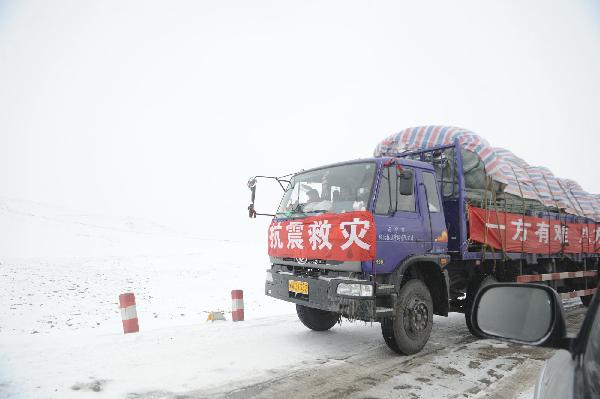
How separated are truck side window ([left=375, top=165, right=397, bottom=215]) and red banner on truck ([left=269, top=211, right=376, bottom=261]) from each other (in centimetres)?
29

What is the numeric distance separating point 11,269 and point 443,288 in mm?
14650

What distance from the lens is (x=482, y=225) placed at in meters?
6.06

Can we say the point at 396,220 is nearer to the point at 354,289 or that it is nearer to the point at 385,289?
the point at 385,289

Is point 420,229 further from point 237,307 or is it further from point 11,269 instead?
point 11,269

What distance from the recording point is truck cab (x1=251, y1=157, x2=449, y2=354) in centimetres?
461

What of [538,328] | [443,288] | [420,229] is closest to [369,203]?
[420,229]

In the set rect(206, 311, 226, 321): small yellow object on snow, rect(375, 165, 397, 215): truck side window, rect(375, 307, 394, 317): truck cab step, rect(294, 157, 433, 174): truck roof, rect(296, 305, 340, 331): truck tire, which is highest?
rect(294, 157, 433, 174): truck roof

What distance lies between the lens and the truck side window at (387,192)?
486 cm

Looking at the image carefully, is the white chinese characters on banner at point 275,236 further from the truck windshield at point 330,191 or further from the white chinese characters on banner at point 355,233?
the white chinese characters on banner at point 355,233

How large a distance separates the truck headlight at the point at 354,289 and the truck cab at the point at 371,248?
0.01 meters

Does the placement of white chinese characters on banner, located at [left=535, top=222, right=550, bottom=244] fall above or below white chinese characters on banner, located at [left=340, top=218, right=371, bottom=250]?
below

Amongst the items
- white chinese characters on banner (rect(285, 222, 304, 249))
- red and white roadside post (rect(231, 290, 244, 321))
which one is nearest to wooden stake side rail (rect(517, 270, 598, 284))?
white chinese characters on banner (rect(285, 222, 304, 249))

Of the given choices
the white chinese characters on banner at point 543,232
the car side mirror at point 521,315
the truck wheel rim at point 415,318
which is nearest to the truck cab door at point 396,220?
the truck wheel rim at point 415,318

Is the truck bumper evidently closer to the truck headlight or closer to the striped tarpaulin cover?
the truck headlight
